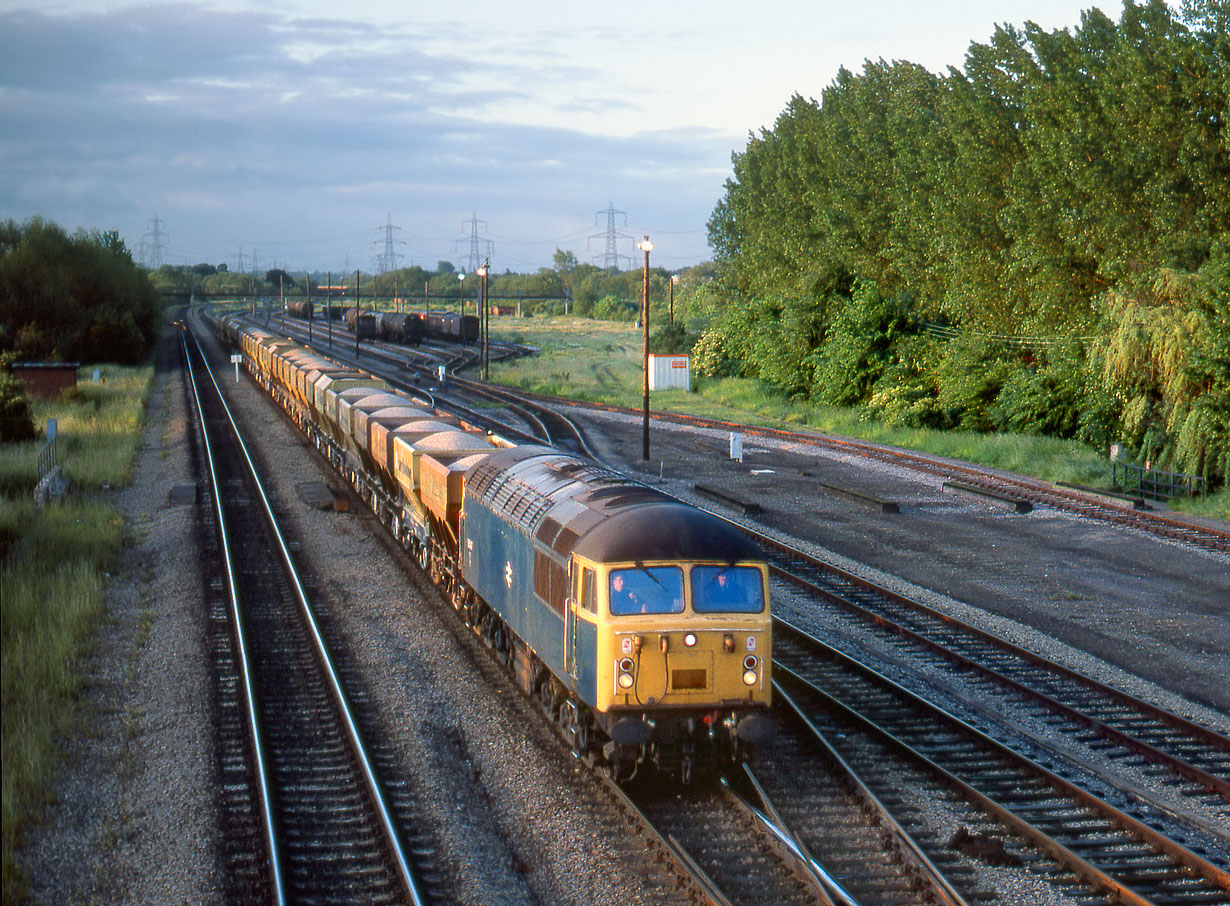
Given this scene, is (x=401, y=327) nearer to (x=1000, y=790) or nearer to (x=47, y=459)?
(x=47, y=459)

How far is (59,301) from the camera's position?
7531 centimetres

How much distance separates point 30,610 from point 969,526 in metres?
20.8

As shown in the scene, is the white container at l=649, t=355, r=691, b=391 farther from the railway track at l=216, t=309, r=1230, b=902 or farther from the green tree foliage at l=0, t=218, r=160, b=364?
the railway track at l=216, t=309, r=1230, b=902

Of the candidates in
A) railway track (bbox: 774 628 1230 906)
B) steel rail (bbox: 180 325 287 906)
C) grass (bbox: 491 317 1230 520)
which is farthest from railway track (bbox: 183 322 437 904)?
grass (bbox: 491 317 1230 520)

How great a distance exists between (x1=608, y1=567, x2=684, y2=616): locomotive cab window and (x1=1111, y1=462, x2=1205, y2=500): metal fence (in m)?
22.9

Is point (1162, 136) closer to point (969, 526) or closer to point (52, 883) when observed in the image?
point (969, 526)

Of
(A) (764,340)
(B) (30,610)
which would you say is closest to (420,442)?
(B) (30,610)

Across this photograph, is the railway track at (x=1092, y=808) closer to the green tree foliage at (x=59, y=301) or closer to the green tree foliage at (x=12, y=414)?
the green tree foliage at (x=12, y=414)

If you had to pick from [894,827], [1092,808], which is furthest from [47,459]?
[1092,808]

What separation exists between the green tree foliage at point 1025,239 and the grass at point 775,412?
1.16 m

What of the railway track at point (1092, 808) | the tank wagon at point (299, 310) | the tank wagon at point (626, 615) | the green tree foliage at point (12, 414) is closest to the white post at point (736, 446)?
the railway track at point (1092, 808)

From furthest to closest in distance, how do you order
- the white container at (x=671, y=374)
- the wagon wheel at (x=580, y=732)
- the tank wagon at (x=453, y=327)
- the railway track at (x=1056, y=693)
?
the tank wagon at (x=453, y=327)
the white container at (x=671, y=374)
the railway track at (x=1056, y=693)
the wagon wheel at (x=580, y=732)

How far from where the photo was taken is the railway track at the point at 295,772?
10273 mm

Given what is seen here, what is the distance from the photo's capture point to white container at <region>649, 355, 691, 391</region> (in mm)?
66562
